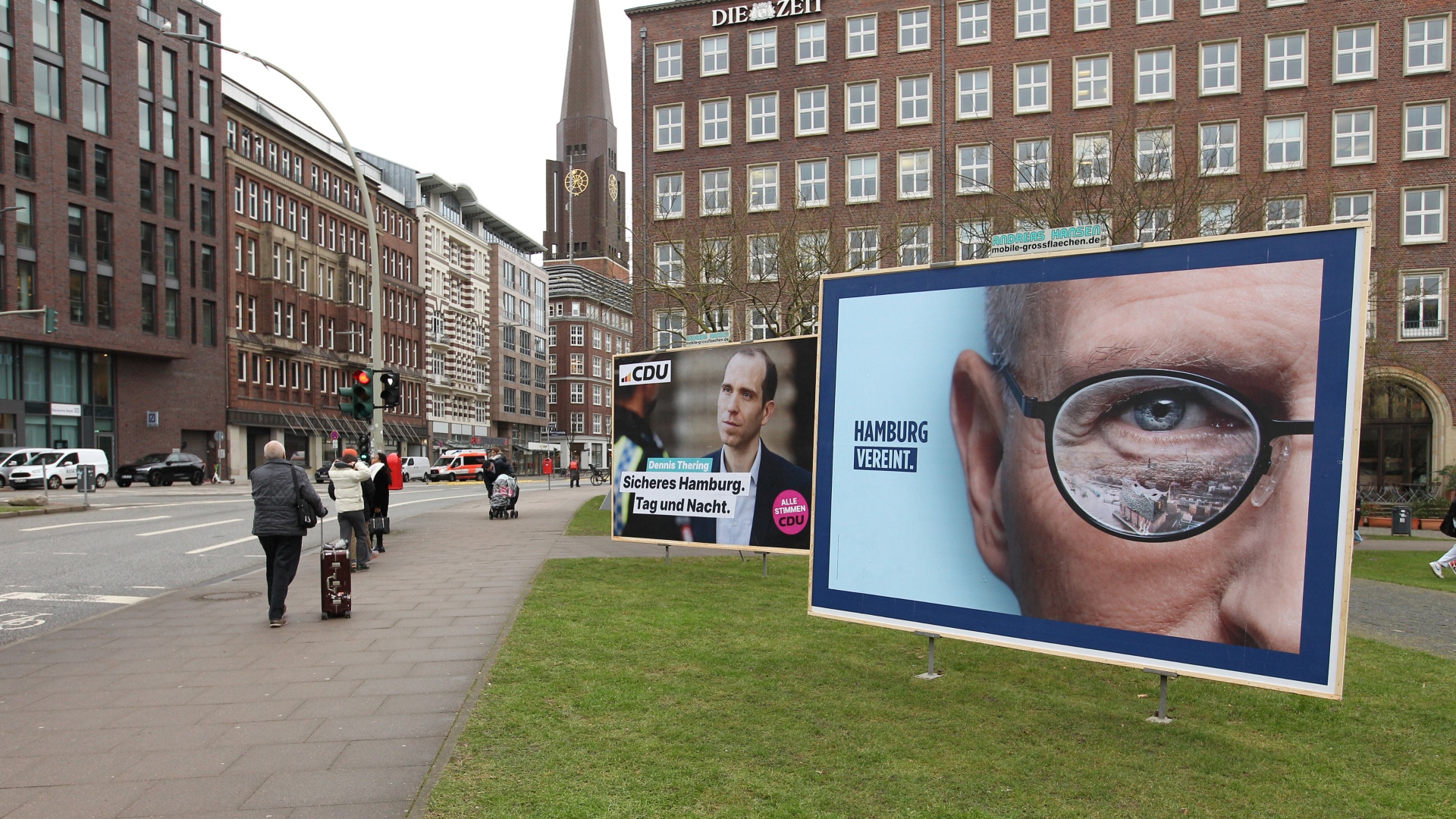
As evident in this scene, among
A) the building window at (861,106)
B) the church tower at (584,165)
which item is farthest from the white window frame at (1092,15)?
the church tower at (584,165)

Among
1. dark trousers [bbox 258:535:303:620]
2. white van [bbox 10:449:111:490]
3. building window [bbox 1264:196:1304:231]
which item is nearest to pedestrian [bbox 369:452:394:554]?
dark trousers [bbox 258:535:303:620]

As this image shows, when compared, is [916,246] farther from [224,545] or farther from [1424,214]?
[224,545]

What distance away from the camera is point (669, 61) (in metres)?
50.2

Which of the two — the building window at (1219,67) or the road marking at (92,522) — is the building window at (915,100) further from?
the road marking at (92,522)

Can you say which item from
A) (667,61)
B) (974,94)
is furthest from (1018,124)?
(667,61)

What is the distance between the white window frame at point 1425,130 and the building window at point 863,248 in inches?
837

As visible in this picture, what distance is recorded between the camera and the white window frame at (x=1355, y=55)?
133 ft

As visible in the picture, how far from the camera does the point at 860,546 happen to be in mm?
6902

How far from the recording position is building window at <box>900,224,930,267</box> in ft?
108

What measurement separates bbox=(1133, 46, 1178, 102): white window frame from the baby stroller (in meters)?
32.8

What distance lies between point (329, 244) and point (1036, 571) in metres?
72.7

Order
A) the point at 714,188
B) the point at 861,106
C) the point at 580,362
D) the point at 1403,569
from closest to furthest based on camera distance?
the point at 1403,569 < the point at 861,106 < the point at 714,188 < the point at 580,362

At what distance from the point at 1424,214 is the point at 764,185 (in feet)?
89.7

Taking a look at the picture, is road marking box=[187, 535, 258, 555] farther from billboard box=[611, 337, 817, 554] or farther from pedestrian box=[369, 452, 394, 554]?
billboard box=[611, 337, 817, 554]
